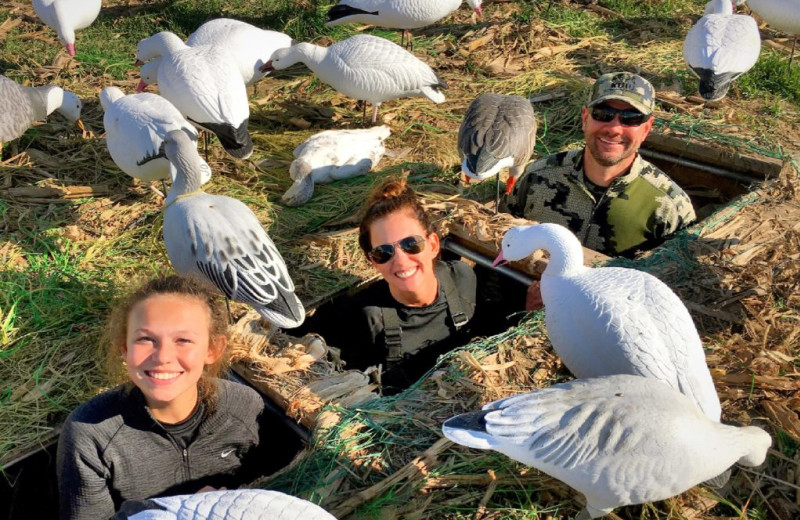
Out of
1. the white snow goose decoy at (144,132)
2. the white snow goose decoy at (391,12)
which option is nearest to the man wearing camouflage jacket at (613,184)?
the white snow goose decoy at (144,132)

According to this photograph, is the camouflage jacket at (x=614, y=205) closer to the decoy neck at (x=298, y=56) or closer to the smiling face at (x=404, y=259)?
the smiling face at (x=404, y=259)

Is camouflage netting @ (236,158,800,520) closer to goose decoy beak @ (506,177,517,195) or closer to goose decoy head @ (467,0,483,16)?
goose decoy beak @ (506,177,517,195)

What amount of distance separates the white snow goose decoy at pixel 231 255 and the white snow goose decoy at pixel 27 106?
9.57 ft

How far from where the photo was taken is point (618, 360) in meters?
3.16

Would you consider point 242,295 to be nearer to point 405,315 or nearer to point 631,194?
point 405,315

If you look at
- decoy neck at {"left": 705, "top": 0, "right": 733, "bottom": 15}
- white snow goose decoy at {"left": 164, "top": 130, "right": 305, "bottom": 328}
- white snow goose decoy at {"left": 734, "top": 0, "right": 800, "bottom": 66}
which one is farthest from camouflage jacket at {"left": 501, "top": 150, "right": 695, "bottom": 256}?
white snow goose decoy at {"left": 734, "top": 0, "right": 800, "bottom": 66}

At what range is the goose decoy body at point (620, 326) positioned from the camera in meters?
3.10

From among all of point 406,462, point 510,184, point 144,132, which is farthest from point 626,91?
point 144,132

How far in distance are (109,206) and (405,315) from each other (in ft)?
11.2

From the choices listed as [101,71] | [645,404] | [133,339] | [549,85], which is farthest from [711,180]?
[101,71]

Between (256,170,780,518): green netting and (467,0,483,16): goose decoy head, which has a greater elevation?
(467,0,483,16): goose decoy head

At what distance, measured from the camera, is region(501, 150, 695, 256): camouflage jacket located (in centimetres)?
503

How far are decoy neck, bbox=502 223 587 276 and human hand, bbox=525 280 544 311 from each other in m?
0.55

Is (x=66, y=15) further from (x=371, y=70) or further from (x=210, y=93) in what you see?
(x=371, y=70)
